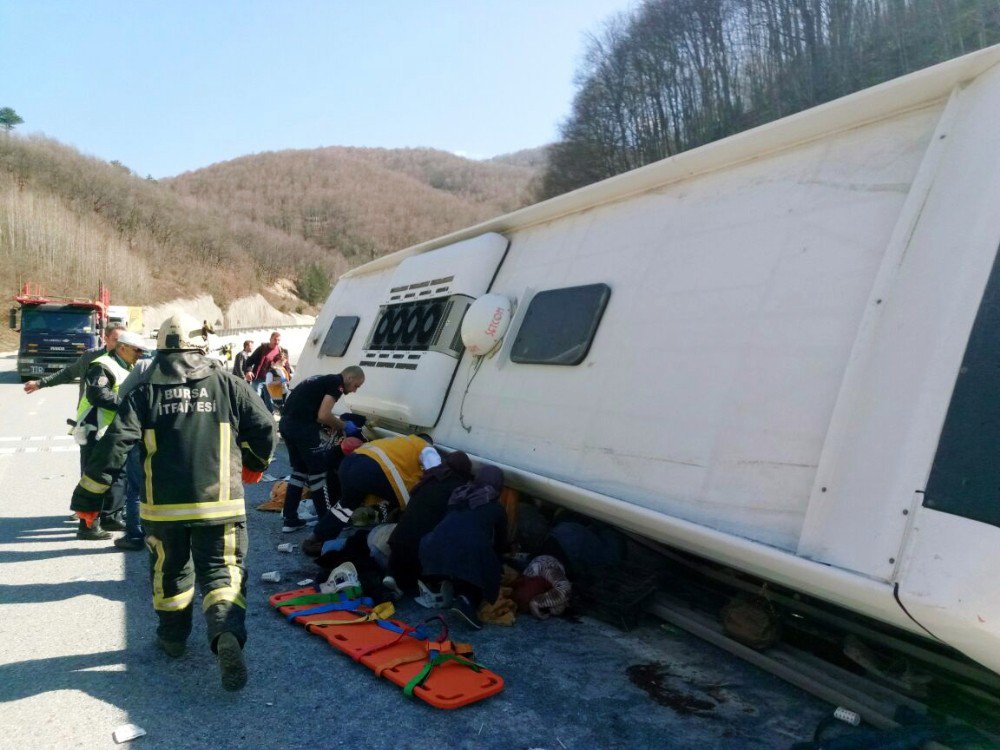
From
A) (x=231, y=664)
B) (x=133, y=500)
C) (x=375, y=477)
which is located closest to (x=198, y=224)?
(x=133, y=500)

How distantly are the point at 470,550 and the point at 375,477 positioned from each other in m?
1.33

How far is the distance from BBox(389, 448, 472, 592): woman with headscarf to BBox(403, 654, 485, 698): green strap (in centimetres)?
103

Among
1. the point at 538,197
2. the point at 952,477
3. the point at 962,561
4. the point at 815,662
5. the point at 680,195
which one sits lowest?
the point at 815,662

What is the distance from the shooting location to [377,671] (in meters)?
3.62

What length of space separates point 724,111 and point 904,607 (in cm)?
2860

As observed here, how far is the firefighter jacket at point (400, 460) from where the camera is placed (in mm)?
5324

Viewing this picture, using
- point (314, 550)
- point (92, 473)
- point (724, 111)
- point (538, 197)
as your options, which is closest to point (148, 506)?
point (92, 473)

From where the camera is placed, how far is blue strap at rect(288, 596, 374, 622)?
4357mm

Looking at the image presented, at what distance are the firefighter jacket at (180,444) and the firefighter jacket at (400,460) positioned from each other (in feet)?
4.93

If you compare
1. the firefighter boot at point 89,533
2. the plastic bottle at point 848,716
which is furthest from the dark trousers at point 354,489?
the plastic bottle at point 848,716

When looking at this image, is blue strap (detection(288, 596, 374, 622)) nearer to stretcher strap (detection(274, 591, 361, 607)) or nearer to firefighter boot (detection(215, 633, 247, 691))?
stretcher strap (detection(274, 591, 361, 607))

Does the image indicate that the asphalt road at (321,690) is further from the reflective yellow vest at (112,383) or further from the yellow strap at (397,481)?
the reflective yellow vest at (112,383)

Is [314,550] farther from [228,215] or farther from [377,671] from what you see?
[228,215]

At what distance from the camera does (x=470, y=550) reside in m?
4.26
